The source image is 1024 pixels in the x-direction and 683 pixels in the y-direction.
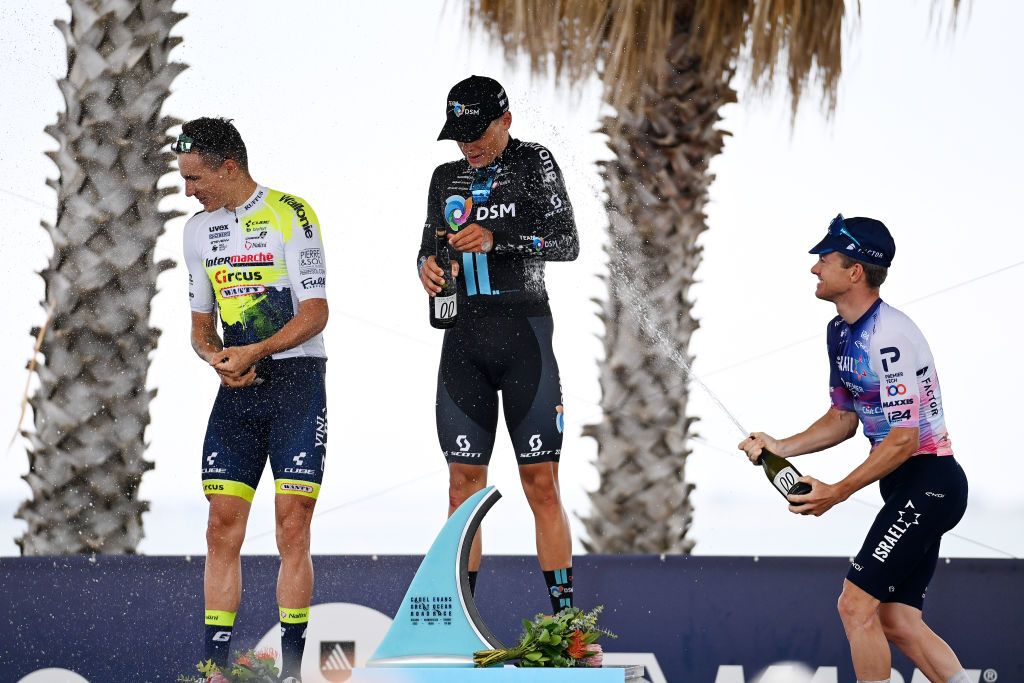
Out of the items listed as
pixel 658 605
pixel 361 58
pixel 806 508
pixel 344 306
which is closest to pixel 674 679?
pixel 658 605

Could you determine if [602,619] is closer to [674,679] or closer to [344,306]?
[674,679]

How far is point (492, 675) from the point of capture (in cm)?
383

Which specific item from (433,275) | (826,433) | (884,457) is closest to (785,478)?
(884,457)

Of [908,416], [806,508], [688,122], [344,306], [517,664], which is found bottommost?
[517,664]

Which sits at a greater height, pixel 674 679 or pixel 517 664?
pixel 517 664

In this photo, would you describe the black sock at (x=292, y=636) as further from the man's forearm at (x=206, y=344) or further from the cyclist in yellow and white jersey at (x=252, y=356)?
the man's forearm at (x=206, y=344)

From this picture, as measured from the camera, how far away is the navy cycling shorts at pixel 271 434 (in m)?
4.42

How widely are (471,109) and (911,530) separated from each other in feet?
6.80

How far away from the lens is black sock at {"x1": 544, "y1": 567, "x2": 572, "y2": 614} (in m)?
4.48

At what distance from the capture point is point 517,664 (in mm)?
3877

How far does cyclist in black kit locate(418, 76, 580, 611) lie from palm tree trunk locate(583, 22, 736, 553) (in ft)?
5.43

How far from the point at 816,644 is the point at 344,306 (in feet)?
8.26

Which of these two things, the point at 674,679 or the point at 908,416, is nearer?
the point at 908,416

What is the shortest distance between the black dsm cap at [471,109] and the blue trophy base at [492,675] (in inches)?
72.7
